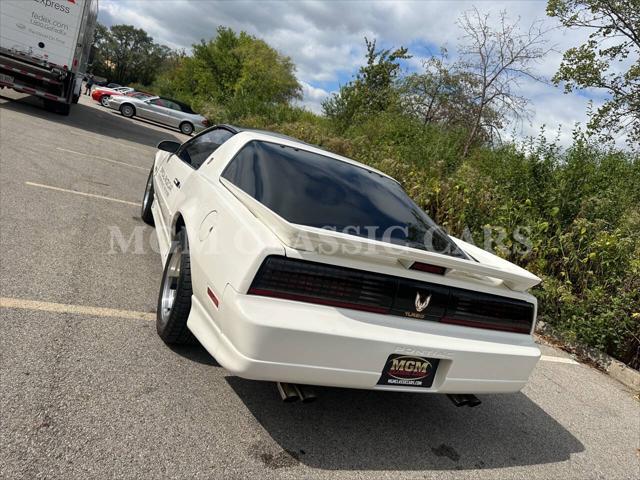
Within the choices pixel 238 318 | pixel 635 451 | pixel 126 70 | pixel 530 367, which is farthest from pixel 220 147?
pixel 126 70

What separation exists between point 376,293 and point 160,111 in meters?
23.7

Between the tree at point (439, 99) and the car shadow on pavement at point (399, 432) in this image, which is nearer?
the car shadow on pavement at point (399, 432)

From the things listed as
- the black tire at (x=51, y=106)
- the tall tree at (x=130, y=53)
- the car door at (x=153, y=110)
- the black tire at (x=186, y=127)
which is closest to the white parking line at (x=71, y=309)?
the black tire at (x=51, y=106)

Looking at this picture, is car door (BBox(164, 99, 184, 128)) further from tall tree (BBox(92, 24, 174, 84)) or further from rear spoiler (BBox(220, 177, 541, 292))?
tall tree (BBox(92, 24, 174, 84))

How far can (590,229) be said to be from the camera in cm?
581

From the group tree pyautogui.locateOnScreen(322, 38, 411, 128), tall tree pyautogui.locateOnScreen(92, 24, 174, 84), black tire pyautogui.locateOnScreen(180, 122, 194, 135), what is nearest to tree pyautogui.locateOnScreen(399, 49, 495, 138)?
tree pyautogui.locateOnScreen(322, 38, 411, 128)

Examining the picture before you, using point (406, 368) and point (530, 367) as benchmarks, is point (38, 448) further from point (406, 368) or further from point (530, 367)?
point (530, 367)

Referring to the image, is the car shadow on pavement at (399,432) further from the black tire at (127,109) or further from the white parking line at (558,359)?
the black tire at (127,109)

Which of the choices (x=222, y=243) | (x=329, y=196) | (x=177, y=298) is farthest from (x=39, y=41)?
(x=222, y=243)

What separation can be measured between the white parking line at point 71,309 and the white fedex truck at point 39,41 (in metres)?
11.3

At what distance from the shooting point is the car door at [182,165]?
377 cm

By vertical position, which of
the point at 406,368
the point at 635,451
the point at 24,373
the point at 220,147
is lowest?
the point at 24,373

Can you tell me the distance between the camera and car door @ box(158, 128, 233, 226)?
3768mm

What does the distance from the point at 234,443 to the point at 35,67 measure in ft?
42.8
